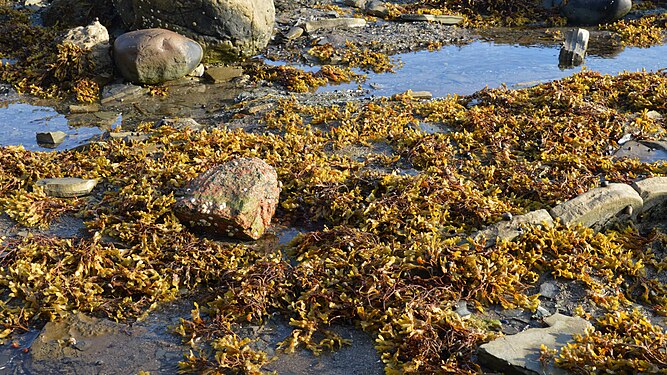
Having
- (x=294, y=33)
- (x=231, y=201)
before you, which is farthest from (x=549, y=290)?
(x=294, y=33)

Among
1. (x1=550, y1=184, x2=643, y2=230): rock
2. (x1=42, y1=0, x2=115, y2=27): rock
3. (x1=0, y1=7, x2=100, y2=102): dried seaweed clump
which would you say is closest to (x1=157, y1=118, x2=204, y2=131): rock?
(x1=0, y1=7, x2=100, y2=102): dried seaweed clump

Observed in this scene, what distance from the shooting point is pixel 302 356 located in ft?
12.9

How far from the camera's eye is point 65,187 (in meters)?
5.83

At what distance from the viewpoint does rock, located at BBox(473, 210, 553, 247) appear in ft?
16.0

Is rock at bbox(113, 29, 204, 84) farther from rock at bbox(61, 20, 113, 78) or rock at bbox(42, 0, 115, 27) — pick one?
rock at bbox(42, 0, 115, 27)

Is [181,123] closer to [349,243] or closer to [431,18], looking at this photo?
[349,243]

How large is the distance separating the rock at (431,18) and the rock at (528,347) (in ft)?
34.7

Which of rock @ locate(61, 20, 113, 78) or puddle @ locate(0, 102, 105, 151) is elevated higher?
rock @ locate(61, 20, 113, 78)

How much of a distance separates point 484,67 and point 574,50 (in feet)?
6.08

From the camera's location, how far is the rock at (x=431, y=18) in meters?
13.4

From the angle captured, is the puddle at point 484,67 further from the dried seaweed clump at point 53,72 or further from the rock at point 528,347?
the rock at point 528,347

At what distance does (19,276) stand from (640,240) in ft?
17.4

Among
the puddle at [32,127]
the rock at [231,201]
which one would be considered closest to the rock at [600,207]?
the rock at [231,201]

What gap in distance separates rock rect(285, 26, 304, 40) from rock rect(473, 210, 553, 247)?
7.99 metres
